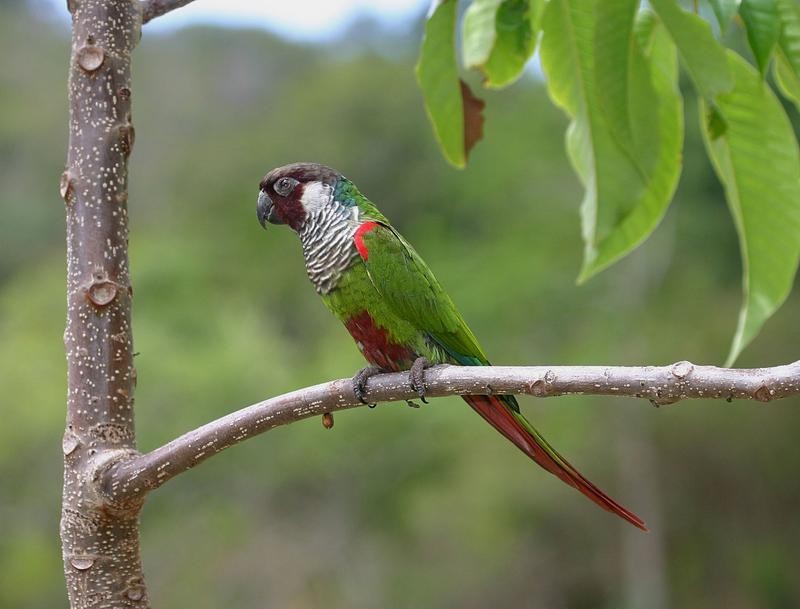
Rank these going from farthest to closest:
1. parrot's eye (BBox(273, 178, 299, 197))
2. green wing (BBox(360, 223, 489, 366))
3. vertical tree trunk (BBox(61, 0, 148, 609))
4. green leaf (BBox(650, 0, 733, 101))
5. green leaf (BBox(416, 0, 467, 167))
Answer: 1. parrot's eye (BBox(273, 178, 299, 197))
2. green wing (BBox(360, 223, 489, 366))
3. green leaf (BBox(416, 0, 467, 167))
4. vertical tree trunk (BBox(61, 0, 148, 609))
5. green leaf (BBox(650, 0, 733, 101))

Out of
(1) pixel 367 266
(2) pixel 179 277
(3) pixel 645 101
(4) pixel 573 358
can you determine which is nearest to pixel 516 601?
(4) pixel 573 358

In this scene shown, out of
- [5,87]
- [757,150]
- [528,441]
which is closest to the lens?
[757,150]

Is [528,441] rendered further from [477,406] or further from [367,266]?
[367,266]

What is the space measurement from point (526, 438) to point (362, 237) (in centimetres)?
47

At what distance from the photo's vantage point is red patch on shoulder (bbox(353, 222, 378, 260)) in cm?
156

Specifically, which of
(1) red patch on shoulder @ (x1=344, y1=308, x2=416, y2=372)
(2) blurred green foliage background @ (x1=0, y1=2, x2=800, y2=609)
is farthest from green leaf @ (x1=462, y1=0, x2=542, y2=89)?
(2) blurred green foliage background @ (x1=0, y1=2, x2=800, y2=609)

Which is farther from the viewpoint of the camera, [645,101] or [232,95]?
[232,95]

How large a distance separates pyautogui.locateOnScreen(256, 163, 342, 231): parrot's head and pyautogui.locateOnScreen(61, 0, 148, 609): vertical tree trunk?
623mm

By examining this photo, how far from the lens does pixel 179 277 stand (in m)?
10.7

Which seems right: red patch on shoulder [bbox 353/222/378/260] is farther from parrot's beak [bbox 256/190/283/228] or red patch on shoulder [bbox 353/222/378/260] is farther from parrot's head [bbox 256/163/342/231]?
parrot's beak [bbox 256/190/283/228]

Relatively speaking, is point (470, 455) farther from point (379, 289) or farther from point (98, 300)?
point (98, 300)

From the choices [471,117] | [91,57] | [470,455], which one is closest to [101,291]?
[91,57]

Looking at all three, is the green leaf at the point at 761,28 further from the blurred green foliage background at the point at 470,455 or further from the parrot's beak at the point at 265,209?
the blurred green foliage background at the point at 470,455

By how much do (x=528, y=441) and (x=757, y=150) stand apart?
1.65 ft
